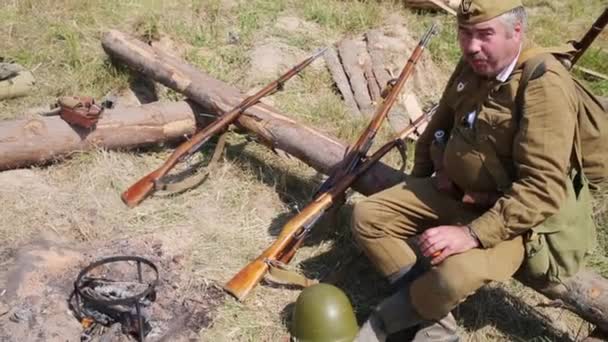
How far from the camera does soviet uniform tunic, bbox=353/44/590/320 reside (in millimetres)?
3912

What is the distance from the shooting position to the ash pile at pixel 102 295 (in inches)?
179

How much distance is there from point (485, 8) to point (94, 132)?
3945 millimetres

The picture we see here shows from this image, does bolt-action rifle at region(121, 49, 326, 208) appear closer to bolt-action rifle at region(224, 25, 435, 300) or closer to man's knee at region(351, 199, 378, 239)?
bolt-action rifle at region(224, 25, 435, 300)

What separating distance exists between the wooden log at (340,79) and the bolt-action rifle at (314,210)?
2043mm

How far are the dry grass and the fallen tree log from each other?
40cm

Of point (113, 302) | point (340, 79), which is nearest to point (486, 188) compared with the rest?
point (113, 302)

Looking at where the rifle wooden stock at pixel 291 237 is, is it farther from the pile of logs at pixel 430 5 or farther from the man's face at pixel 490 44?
the pile of logs at pixel 430 5

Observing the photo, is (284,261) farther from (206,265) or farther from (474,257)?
(474,257)

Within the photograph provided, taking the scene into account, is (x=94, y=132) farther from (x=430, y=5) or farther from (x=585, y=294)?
(x=430, y=5)

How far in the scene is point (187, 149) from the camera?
20.5 ft

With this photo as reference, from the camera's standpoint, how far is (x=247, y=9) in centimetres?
923

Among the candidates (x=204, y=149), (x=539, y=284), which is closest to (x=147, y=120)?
(x=204, y=149)

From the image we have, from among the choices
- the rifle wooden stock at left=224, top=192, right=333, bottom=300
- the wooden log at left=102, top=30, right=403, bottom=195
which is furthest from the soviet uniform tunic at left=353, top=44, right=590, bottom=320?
the wooden log at left=102, top=30, right=403, bottom=195

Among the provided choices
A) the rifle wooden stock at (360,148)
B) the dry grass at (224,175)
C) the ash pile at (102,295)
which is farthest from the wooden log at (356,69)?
the ash pile at (102,295)
